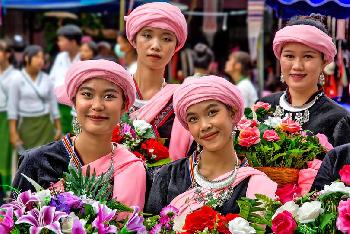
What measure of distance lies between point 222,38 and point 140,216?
49.7 ft

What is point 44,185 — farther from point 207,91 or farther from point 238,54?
point 238,54

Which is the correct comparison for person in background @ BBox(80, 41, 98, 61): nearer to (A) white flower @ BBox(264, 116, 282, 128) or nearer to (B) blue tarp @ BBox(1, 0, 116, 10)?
(B) blue tarp @ BBox(1, 0, 116, 10)

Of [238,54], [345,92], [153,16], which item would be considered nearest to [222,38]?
[238,54]

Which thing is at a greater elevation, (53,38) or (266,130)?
(266,130)

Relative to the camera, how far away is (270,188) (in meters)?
4.16

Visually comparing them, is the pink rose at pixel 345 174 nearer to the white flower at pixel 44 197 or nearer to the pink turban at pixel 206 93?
the pink turban at pixel 206 93

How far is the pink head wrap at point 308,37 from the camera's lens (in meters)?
5.26

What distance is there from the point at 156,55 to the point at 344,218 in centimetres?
213

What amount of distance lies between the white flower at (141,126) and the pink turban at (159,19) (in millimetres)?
583

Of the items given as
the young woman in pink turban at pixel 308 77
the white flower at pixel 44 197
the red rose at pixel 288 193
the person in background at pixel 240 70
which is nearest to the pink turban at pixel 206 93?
the red rose at pixel 288 193

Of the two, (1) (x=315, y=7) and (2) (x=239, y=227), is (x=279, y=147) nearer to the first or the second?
(2) (x=239, y=227)

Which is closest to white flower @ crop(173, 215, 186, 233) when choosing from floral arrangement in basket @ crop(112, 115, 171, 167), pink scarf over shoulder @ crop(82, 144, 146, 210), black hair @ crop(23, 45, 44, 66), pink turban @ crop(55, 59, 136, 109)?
pink scarf over shoulder @ crop(82, 144, 146, 210)

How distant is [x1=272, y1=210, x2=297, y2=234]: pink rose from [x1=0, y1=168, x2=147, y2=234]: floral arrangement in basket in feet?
1.78

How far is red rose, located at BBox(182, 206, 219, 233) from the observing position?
3.81 m
